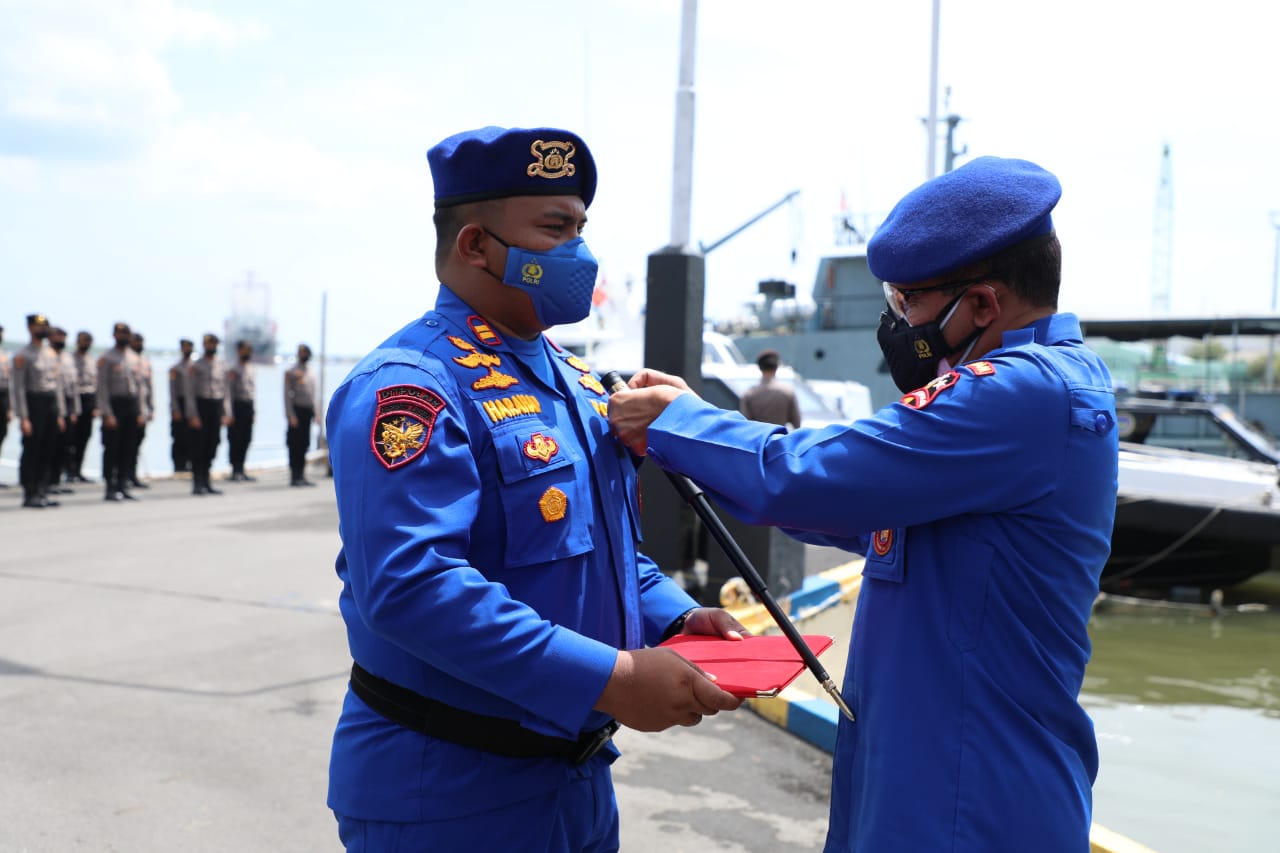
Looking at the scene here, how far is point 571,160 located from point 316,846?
2.74 m

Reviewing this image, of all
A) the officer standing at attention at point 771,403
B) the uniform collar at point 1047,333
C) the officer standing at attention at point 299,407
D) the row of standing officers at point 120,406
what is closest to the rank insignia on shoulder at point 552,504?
the uniform collar at point 1047,333

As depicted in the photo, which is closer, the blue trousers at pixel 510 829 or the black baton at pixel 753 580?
the blue trousers at pixel 510 829

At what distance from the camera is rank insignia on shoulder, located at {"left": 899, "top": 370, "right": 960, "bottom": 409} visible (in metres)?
1.75

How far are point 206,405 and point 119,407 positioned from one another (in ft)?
5.42

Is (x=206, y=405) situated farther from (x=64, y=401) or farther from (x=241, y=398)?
(x=64, y=401)

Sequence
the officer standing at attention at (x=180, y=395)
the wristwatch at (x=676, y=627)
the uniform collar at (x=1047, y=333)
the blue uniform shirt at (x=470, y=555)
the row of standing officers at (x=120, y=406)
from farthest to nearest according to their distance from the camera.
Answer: the officer standing at attention at (x=180, y=395) → the row of standing officers at (x=120, y=406) → the wristwatch at (x=676, y=627) → the uniform collar at (x=1047, y=333) → the blue uniform shirt at (x=470, y=555)

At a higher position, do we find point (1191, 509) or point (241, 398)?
point (241, 398)

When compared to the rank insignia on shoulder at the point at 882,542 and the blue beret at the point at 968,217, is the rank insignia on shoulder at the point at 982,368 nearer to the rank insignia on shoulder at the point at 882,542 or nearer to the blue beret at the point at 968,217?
the blue beret at the point at 968,217

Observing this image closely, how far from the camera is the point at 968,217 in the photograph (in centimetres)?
180

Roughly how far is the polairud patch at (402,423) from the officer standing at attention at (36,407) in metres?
12.3

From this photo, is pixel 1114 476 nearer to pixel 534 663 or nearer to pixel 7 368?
pixel 534 663

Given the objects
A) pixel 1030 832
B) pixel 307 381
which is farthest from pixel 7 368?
pixel 1030 832

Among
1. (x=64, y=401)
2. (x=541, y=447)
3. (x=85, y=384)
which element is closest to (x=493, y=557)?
(x=541, y=447)

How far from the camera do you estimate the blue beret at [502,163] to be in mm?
1872
